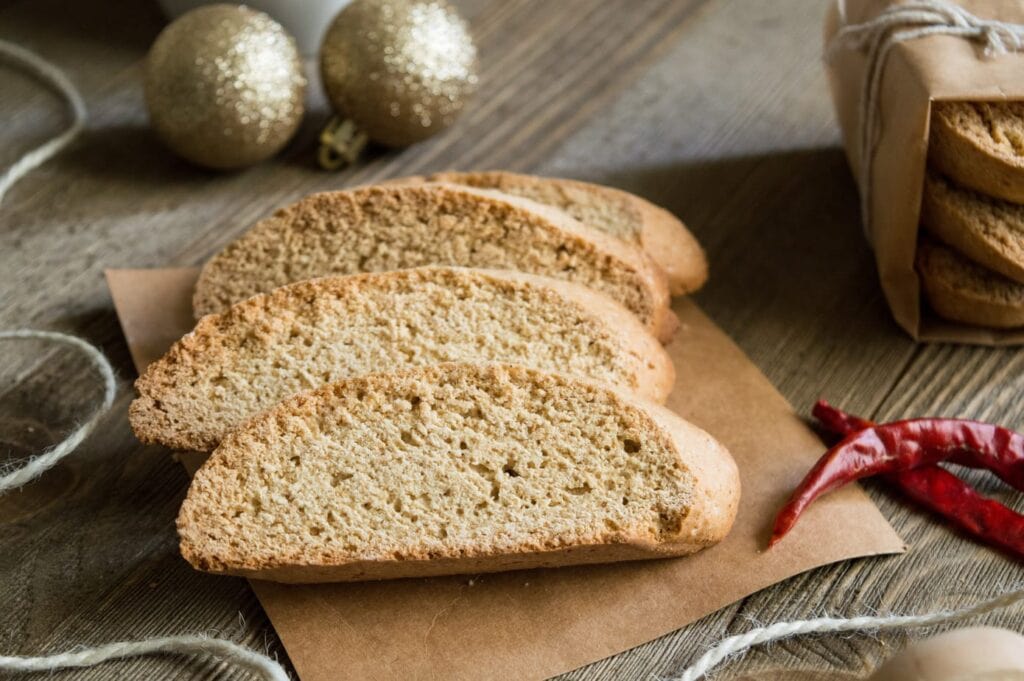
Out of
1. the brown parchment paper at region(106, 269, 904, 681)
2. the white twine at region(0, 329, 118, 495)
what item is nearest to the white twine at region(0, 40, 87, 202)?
the white twine at region(0, 329, 118, 495)

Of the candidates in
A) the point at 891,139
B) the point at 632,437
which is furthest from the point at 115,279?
the point at 891,139

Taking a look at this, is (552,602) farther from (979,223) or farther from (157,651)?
(979,223)

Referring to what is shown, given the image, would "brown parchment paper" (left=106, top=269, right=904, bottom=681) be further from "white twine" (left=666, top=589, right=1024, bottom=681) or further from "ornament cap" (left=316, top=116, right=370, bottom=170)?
"ornament cap" (left=316, top=116, right=370, bottom=170)

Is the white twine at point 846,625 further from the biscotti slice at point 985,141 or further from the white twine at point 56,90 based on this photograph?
the white twine at point 56,90

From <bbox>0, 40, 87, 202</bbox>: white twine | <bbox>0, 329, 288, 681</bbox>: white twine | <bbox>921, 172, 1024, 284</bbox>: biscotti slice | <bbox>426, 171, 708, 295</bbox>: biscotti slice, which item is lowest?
<bbox>0, 329, 288, 681</bbox>: white twine

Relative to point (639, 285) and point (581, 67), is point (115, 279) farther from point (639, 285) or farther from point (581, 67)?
point (581, 67)

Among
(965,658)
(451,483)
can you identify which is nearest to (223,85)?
(451,483)

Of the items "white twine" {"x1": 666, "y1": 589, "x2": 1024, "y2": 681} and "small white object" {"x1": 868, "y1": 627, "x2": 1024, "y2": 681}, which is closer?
"small white object" {"x1": 868, "y1": 627, "x2": 1024, "y2": 681}

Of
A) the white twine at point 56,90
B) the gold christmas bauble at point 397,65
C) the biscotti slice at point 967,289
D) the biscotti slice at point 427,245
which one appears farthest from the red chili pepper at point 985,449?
the white twine at point 56,90
